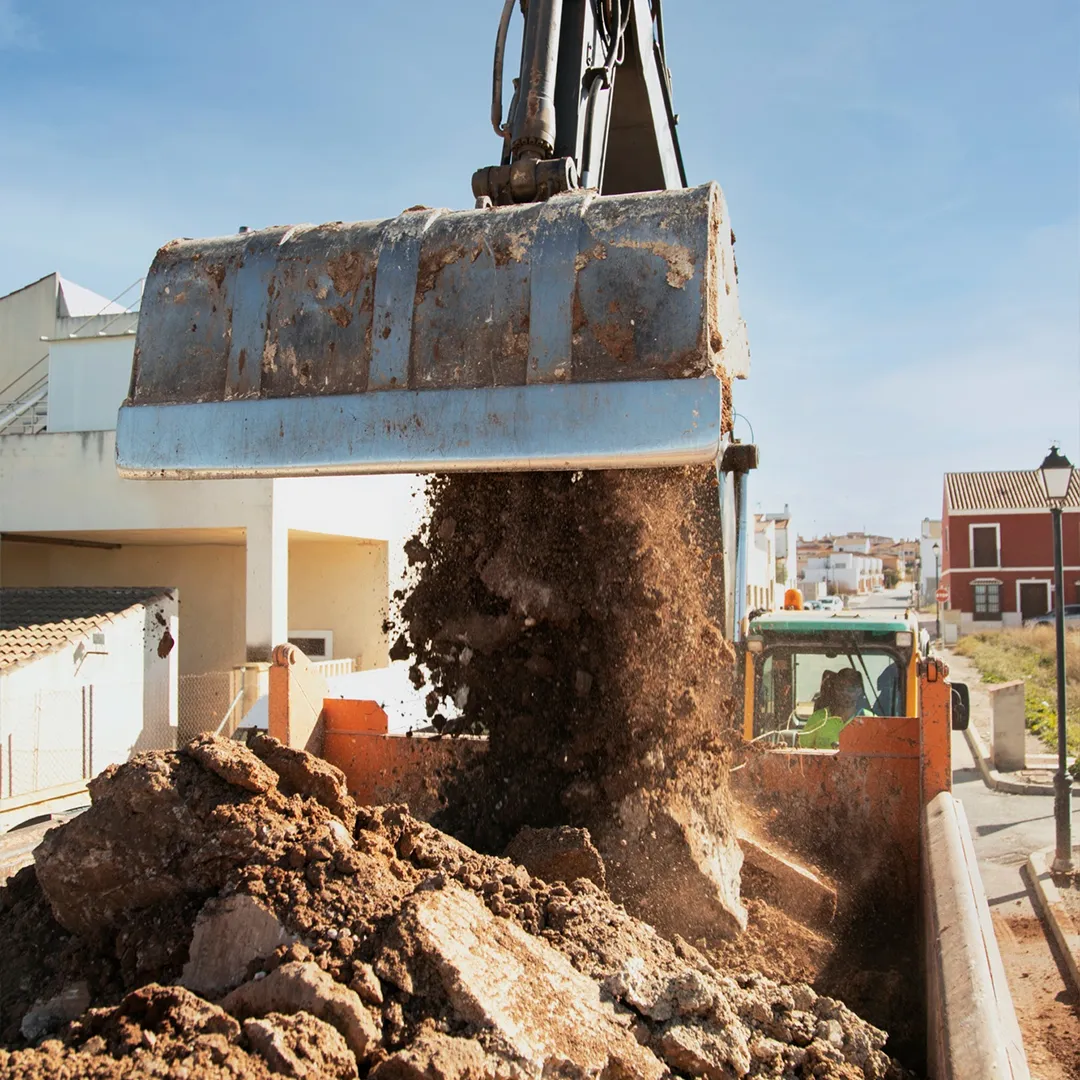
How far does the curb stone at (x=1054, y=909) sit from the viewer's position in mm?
5547

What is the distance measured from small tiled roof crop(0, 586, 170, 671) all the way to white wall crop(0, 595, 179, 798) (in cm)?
10

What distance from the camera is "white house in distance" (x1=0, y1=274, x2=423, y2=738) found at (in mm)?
11125

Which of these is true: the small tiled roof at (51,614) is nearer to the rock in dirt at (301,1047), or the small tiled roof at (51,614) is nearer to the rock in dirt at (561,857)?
the rock in dirt at (561,857)

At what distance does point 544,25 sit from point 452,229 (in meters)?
1.16

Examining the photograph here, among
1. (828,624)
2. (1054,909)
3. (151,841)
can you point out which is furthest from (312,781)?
(1054,909)

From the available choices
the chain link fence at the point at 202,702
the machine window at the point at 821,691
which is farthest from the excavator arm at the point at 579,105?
the chain link fence at the point at 202,702

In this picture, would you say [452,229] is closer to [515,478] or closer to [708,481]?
[515,478]

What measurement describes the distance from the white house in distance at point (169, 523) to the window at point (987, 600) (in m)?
27.2

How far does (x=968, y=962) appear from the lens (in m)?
2.42

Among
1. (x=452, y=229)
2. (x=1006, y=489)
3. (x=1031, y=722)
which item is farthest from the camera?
(x=1006, y=489)

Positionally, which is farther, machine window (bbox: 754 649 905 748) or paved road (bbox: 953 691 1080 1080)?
machine window (bbox: 754 649 905 748)

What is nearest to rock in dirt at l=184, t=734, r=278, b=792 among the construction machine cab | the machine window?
the construction machine cab

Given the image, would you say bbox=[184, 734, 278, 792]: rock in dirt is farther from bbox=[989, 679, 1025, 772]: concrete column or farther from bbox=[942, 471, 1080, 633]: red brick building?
bbox=[942, 471, 1080, 633]: red brick building

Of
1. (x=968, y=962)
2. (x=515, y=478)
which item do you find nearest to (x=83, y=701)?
(x=515, y=478)
